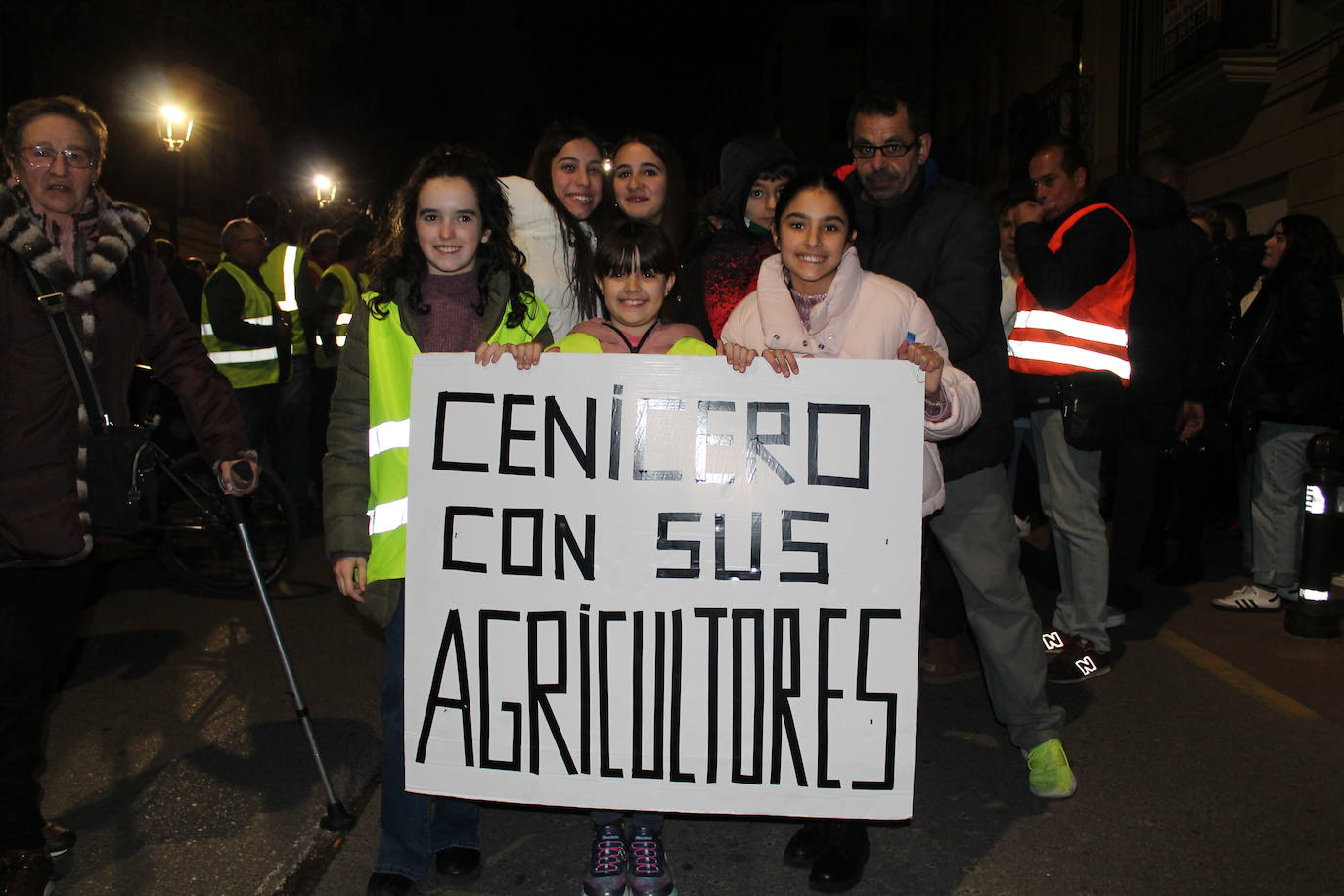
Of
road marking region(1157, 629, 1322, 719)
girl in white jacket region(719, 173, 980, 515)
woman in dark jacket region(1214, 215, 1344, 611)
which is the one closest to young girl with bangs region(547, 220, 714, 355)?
girl in white jacket region(719, 173, 980, 515)

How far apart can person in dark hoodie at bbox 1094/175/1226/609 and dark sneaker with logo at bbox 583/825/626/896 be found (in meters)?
3.17

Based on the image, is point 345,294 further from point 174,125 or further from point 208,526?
point 174,125

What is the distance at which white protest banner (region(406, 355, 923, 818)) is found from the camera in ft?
9.14

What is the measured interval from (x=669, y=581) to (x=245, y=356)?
575cm

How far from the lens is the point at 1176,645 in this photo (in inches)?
208

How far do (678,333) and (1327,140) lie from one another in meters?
10.1

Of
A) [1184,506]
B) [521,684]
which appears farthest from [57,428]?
[1184,506]

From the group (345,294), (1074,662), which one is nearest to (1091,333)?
(1074,662)

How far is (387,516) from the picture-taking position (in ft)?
9.56

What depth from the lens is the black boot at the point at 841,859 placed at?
3.03m

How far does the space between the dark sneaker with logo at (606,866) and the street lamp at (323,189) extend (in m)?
23.0

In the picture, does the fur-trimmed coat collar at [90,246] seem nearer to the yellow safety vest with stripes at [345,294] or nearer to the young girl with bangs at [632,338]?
the young girl with bangs at [632,338]

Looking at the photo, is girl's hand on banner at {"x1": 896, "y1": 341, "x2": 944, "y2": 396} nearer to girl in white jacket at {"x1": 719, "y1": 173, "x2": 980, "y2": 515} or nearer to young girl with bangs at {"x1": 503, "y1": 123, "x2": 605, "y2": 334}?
girl in white jacket at {"x1": 719, "y1": 173, "x2": 980, "y2": 515}

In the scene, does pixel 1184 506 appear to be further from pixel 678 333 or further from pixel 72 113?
pixel 72 113
